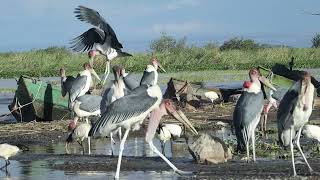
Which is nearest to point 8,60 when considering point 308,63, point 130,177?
point 308,63

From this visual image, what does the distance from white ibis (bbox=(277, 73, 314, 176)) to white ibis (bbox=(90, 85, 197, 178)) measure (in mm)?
1364

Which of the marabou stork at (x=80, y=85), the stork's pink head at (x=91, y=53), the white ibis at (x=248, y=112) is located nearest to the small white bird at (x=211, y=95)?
the stork's pink head at (x=91, y=53)

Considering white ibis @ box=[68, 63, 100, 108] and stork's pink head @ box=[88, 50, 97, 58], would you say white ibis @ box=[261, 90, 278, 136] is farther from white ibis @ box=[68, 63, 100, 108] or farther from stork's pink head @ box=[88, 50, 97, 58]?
stork's pink head @ box=[88, 50, 97, 58]

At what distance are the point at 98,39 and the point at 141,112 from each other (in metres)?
10.9

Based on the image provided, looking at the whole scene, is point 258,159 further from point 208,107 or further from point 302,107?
point 208,107

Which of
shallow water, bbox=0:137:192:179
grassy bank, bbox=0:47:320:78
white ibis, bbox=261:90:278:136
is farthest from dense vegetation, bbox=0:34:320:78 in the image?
shallow water, bbox=0:137:192:179

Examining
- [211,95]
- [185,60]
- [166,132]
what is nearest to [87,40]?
[211,95]

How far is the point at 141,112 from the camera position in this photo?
11.6 metres

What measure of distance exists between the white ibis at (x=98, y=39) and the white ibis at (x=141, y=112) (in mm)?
9374

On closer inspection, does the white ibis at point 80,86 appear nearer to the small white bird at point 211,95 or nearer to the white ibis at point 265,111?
the small white bird at point 211,95

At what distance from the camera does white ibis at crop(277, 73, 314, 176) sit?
11234 millimetres

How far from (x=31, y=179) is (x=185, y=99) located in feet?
35.3

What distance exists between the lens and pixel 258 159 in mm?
13305

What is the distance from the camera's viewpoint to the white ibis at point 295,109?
11.2m
